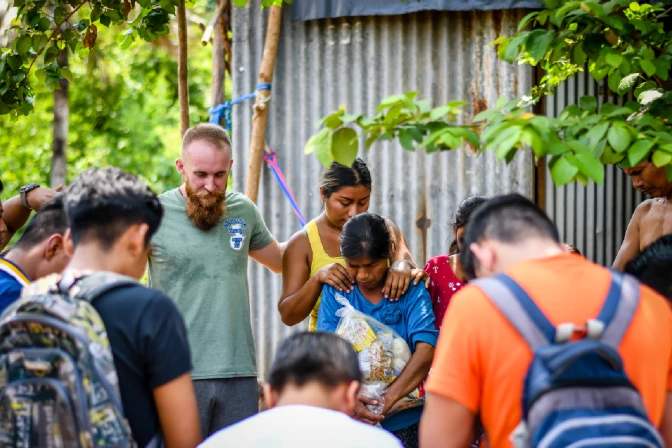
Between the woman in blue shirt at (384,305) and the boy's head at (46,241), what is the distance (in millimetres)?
1265

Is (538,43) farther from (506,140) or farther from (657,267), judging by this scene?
(657,267)

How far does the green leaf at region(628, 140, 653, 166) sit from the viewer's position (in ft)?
9.20

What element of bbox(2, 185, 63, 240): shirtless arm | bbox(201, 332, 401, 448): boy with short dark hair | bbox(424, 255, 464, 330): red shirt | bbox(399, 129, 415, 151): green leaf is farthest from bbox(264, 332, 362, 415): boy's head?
bbox(2, 185, 63, 240): shirtless arm

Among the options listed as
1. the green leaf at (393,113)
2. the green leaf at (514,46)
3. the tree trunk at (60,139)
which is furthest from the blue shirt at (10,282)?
the tree trunk at (60,139)

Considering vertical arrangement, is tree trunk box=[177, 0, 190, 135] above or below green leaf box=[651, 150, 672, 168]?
above

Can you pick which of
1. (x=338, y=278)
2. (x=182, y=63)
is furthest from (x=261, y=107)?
(x=338, y=278)

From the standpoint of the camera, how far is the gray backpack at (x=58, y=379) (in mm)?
2332

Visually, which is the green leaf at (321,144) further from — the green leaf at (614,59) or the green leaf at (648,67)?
the green leaf at (648,67)

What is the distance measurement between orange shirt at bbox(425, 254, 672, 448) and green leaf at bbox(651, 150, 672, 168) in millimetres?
590

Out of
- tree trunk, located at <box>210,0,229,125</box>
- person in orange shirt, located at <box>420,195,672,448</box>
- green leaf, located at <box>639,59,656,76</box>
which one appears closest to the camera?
person in orange shirt, located at <box>420,195,672,448</box>

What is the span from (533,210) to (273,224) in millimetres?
3811

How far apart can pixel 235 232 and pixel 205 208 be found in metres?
0.23

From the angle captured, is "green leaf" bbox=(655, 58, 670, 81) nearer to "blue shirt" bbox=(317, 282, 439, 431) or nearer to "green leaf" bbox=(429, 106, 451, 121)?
"green leaf" bbox=(429, 106, 451, 121)

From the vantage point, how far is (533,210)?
254cm
